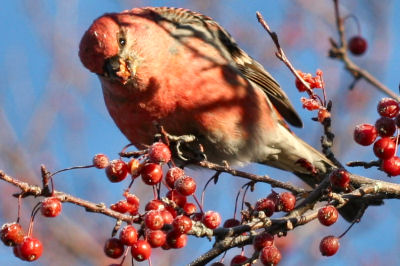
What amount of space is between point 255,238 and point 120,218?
0.43m

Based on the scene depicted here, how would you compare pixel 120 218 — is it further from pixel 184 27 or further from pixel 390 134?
pixel 184 27

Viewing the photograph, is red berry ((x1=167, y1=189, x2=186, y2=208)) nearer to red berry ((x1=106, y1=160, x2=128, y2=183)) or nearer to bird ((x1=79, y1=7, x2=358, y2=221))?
red berry ((x1=106, y1=160, x2=128, y2=183))

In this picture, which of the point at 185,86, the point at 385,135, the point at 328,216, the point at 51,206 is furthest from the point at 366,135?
the point at 185,86

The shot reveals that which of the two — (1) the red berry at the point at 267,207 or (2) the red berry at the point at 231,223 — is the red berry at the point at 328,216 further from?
(2) the red berry at the point at 231,223

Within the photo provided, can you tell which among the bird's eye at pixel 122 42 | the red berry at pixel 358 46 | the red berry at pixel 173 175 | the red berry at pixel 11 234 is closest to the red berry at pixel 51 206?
the red berry at pixel 11 234

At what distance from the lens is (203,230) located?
2064 millimetres

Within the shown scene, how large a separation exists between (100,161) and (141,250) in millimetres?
320

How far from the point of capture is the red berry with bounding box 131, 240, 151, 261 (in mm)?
2029

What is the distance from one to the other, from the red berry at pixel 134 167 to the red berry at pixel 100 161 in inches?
4.1

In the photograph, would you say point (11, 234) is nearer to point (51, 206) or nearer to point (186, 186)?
point (51, 206)

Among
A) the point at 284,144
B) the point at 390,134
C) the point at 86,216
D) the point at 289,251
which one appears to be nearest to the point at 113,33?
the point at 284,144

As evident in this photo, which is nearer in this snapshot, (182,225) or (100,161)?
(182,225)

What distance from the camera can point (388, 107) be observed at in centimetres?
209

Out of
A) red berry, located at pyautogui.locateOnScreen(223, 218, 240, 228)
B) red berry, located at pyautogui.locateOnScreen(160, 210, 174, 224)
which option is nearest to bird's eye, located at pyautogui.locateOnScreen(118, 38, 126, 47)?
red berry, located at pyautogui.locateOnScreen(223, 218, 240, 228)
